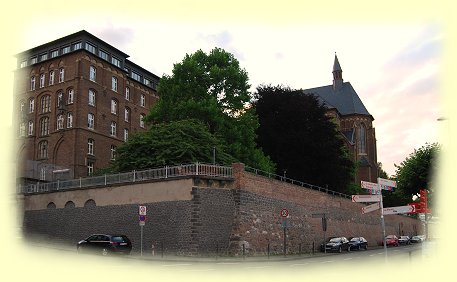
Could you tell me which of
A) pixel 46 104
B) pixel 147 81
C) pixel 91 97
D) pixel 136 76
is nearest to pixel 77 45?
pixel 91 97

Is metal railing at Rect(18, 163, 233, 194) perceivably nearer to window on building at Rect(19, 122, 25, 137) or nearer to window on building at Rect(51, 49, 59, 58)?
window on building at Rect(19, 122, 25, 137)

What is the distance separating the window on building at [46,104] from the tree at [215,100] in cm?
1836

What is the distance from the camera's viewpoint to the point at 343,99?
99438mm

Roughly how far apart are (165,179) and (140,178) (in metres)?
2.36

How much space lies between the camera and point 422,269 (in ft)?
55.5

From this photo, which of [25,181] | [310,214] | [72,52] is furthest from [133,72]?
[310,214]

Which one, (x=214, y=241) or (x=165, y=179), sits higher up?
(x=165, y=179)

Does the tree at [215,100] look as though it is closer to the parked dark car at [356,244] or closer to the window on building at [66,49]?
the parked dark car at [356,244]

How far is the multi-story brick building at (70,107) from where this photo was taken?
166 feet

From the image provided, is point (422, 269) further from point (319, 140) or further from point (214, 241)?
point (319, 140)

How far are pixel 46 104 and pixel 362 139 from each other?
209 ft

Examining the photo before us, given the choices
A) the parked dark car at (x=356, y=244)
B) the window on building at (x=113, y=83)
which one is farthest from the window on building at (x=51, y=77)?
the parked dark car at (x=356, y=244)

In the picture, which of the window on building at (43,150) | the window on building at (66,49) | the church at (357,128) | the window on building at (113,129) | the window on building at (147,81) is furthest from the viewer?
the church at (357,128)

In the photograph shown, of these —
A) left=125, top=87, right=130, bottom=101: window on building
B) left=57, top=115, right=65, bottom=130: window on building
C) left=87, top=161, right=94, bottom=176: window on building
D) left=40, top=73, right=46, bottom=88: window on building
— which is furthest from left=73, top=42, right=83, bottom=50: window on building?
left=87, top=161, right=94, bottom=176: window on building
